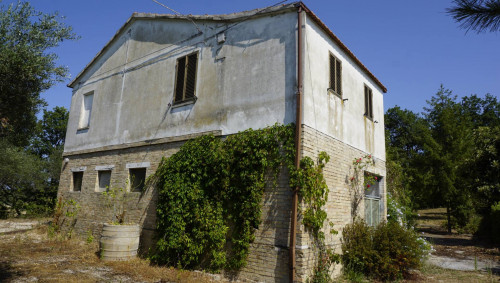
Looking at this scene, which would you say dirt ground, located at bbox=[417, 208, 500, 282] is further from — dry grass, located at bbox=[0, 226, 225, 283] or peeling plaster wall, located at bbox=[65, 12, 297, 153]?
dry grass, located at bbox=[0, 226, 225, 283]

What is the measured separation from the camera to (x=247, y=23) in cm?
856

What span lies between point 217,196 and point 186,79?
404 centimetres

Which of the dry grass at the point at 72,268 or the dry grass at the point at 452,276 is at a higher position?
the dry grass at the point at 452,276

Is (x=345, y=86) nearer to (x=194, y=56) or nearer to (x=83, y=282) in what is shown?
(x=194, y=56)

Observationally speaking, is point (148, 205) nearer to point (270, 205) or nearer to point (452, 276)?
point (270, 205)

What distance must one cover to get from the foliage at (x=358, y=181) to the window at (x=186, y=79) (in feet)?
17.2

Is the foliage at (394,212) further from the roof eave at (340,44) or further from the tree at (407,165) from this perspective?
the roof eave at (340,44)

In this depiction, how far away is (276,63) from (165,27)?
17.5 feet

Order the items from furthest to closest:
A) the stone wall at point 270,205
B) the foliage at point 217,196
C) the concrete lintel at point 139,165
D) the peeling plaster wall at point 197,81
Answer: the concrete lintel at point 139,165
the peeling plaster wall at point 197,81
the foliage at point 217,196
the stone wall at point 270,205

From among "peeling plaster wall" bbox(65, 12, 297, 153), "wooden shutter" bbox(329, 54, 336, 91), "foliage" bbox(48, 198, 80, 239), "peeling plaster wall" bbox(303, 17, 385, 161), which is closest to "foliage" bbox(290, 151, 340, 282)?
"peeling plaster wall" bbox(303, 17, 385, 161)

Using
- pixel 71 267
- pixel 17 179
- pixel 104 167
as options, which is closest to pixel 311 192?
pixel 71 267

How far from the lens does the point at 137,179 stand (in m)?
10.7

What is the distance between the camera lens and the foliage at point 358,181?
29.8 ft

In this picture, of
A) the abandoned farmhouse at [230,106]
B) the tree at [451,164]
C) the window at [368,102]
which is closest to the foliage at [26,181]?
the abandoned farmhouse at [230,106]
